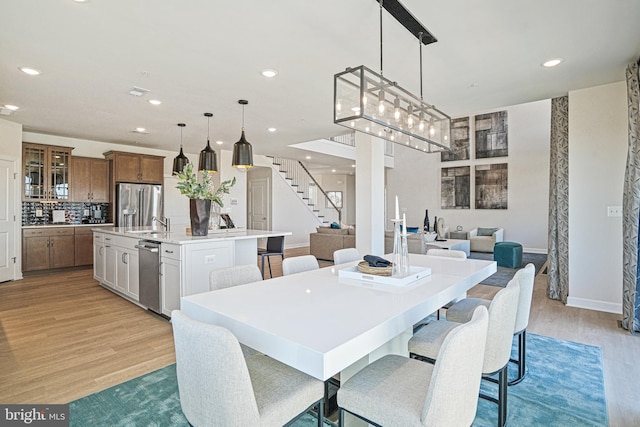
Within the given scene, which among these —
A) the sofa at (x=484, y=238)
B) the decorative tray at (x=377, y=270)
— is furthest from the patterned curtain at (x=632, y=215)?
the sofa at (x=484, y=238)

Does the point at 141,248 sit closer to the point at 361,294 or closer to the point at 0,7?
the point at 0,7

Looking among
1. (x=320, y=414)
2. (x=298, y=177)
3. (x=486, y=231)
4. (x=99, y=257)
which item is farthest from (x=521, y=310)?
(x=298, y=177)

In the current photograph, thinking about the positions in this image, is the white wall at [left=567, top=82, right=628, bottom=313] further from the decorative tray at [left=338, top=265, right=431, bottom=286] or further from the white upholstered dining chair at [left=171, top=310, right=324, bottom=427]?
the white upholstered dining chair at [left=171, top=310, right=324, bottom=427]

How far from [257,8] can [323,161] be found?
314 inches

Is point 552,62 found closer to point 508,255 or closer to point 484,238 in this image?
point 508,255

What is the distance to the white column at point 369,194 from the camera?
17.4 ft

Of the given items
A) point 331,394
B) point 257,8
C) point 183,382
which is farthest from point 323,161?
point 183,382

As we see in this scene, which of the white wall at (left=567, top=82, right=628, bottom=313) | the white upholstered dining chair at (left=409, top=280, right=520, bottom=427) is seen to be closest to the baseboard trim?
the white wall at (left=567, top=82, right=628, bottom=313)

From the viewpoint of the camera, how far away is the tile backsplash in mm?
6242

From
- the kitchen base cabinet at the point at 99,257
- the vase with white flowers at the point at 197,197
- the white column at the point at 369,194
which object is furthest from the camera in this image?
the white column at the point at 369,194

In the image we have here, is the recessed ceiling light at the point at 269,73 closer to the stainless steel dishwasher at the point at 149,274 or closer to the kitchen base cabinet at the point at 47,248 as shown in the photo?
the stainless steel dishwasher at the point at 149,274

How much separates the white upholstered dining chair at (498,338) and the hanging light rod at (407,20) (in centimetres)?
187

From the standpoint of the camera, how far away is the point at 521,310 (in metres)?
2.09

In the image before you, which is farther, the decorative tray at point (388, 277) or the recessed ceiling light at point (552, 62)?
the recessed ceiling light at point (552, 62)
